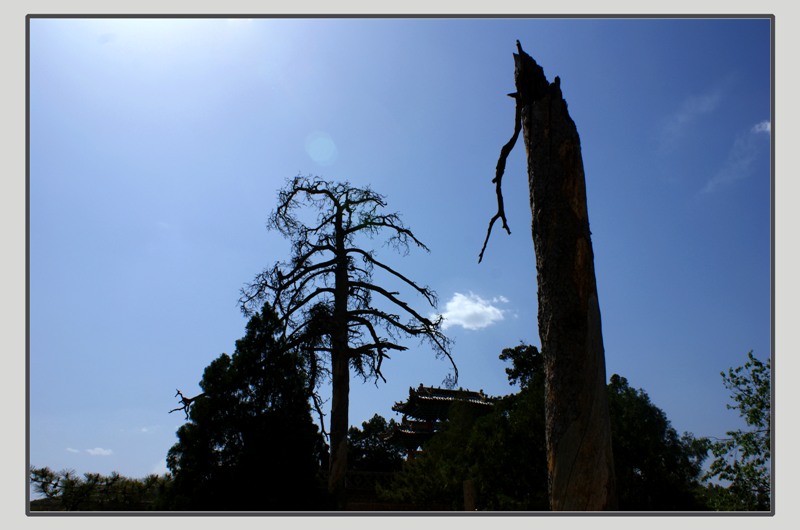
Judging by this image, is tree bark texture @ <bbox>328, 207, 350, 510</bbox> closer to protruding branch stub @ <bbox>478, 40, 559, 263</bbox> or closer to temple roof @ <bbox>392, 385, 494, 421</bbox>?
protruding branch stub @ <bbox>478, 40, 559, 263</bbox>

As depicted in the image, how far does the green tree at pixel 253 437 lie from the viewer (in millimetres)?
6699

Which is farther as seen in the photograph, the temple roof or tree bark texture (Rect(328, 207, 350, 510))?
the temple roof

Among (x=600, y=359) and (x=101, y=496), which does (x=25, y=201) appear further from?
(x=101, y=496)

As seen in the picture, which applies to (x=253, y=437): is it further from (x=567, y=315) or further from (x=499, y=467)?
(x=567, y=315)

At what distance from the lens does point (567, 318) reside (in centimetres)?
280

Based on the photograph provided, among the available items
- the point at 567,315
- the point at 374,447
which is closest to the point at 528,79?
the point at 567,315

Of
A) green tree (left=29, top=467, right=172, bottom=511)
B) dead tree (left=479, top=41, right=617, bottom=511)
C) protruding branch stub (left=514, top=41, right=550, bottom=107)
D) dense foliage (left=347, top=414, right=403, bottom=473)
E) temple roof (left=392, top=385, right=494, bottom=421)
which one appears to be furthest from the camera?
temple roof (left=392, top=385, right=494, bottom=421)

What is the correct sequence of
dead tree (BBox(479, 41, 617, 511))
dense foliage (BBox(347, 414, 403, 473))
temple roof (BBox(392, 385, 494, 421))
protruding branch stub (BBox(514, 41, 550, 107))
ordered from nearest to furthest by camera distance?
dead tree (BBox(479, 41, 617, 511)), protruding branch stub (BBox(514, 41, 550, 107)), dense foliage (BBox(347, 414, 403, 473)), temple roof (BBox(392, 385, 494, 421))

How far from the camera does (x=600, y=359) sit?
2791 mm

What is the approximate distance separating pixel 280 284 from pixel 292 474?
2.56 meters

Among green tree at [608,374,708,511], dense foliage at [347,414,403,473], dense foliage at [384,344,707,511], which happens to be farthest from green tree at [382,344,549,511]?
dense foliage at [347,414,403,473]

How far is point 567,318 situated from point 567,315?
0.05 feet

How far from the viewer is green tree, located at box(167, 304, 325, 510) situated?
6699 millimetres

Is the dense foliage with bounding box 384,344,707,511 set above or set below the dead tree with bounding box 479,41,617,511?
below
